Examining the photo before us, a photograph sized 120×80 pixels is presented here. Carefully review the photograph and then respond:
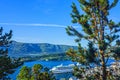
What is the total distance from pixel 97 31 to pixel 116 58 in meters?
3.38

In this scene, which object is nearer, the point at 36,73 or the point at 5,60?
the point at 5,60

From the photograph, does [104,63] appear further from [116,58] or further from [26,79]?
[26,79]

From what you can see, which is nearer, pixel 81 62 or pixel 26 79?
pixel 81 62

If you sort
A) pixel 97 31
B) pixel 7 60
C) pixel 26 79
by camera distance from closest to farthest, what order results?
pixel 7 60 < pixel 97 31 < pixel 26 79

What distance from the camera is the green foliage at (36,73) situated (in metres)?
44.4

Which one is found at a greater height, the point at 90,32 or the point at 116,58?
the point at 90,32

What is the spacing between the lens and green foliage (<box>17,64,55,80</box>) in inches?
1748

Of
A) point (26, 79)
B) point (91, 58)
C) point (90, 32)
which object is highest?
point (90, 32)

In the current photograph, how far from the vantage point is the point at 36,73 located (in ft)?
146

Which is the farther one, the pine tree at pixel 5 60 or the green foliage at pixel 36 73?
the green foliage at pixel 36 73

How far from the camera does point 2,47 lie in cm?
3575

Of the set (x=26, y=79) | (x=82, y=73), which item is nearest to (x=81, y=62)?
(x=82, y=73)

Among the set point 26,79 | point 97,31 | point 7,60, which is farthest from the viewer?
point 26,79

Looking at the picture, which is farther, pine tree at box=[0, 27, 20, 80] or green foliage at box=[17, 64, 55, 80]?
green foliage at box=[17, 64, 55, 80]
